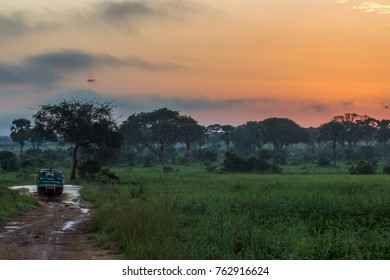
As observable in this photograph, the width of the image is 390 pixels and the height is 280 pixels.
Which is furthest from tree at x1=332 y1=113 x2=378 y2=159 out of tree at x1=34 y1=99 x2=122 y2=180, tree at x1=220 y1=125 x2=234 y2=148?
tree at x1=34 y1=99 x2=122 y2=180

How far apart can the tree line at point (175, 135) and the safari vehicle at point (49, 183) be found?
15.7 metres

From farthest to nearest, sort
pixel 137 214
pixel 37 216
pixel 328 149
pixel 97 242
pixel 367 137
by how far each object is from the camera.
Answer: pixel 328 149 < pixel 367 137 < pixel 37 216 < pixel 137 214 < pixel 97 242

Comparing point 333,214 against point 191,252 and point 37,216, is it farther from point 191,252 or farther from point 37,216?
point 37,216

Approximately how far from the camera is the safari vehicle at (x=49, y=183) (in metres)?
28.5

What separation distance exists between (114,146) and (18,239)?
112 ft

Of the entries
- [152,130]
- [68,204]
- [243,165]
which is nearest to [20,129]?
[152,130]

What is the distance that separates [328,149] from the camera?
321 ft

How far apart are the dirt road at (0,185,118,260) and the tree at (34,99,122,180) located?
81.5 feet

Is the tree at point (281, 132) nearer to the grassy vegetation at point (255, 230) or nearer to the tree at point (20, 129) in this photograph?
the tree at point (20, 129)

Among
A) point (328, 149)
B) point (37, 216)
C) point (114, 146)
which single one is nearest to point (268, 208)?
point (37, 216)

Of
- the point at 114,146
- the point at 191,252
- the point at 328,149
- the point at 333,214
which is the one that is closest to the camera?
the point at 191,252

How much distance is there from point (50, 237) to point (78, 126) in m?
34.0

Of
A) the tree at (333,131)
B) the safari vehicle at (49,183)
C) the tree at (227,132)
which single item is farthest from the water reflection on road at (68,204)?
the tree at (227,132)
